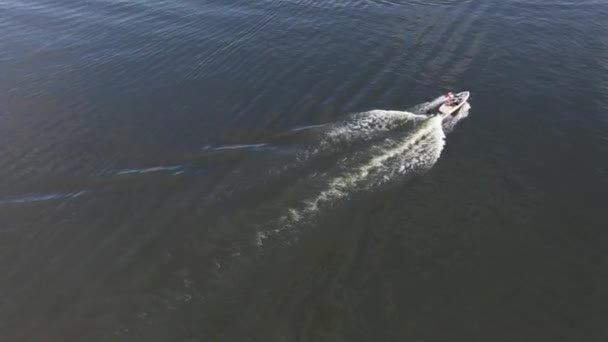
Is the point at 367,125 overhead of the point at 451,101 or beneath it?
beneath

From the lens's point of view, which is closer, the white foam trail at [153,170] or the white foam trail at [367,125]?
the white foam trail at [153,170]

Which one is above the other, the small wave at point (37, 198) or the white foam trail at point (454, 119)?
the white foam trail at point (454, 119)

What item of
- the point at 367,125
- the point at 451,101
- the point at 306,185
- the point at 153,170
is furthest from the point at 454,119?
the point at 153,170

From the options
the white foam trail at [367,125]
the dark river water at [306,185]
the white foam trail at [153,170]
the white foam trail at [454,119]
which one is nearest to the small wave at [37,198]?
the dark river water at [306,185]

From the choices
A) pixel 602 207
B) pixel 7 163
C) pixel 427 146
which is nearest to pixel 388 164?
pixel 427 146

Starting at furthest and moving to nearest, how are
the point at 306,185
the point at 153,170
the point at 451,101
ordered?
1. the point at 451,101
2. the point at 153,170
3. the point at 306,185

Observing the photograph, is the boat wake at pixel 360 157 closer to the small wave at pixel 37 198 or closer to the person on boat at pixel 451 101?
the person on boat at pixel 451 101

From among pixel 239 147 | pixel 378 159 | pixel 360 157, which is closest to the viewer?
pixel 360 157

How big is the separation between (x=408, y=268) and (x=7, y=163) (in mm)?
33603

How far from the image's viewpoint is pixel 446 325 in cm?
2478

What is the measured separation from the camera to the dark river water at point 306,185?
25.4 m

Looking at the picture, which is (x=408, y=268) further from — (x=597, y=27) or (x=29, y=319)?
(x=597, y=27)

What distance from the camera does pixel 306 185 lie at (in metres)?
32.1

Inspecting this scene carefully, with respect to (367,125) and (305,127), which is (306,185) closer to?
(305,127)
